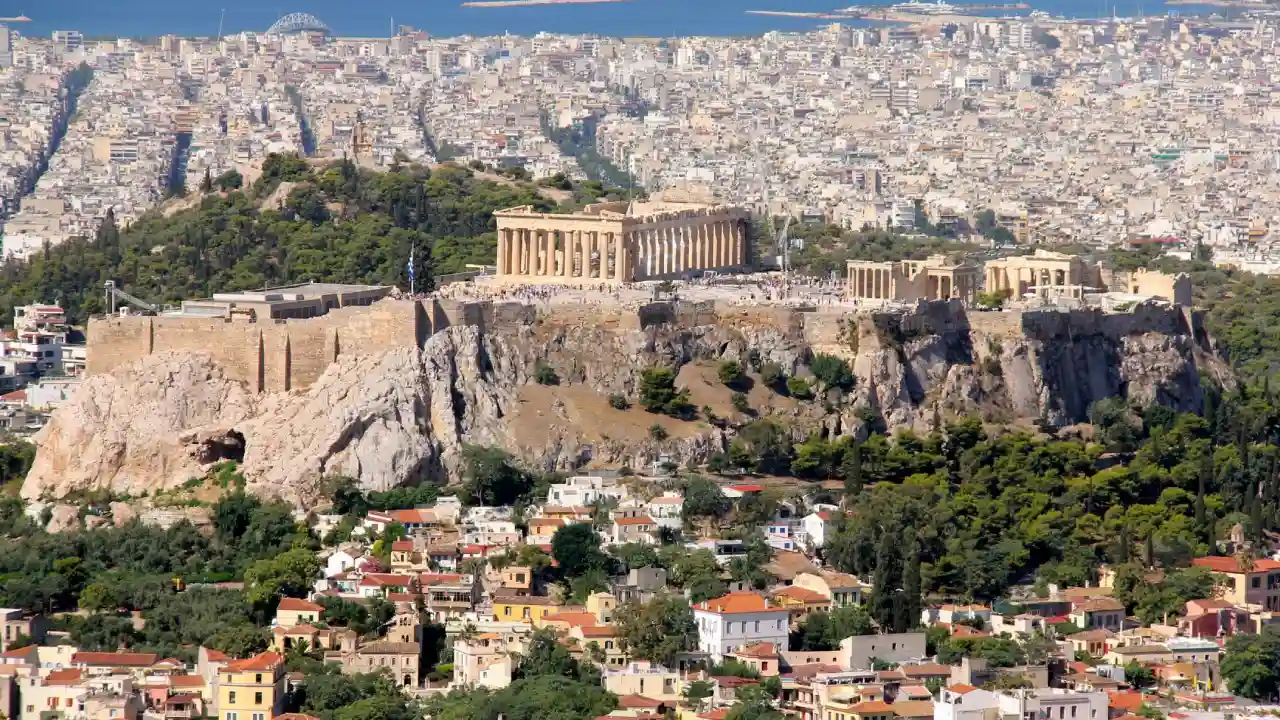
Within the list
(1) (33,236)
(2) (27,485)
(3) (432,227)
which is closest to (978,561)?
(2) (27,485)

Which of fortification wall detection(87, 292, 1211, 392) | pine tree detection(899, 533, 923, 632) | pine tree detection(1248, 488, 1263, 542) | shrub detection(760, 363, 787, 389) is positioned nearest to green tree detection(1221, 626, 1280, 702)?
pine tree detection(899, 533, 923, 632)

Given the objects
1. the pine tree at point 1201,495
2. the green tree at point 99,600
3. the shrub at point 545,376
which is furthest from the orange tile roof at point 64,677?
the pine tree at point 1201,495

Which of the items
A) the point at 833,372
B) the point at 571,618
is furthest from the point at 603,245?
the point at 571,618

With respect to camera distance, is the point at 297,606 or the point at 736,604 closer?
the point at 736,604

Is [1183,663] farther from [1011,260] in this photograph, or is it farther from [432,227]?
[432,227]

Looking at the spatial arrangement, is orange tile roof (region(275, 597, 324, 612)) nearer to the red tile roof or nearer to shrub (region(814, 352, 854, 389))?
the red tile roof

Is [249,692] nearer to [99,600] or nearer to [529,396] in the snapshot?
[99,600]

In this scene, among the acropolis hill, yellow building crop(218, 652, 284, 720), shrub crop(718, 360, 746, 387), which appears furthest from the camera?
shrub crop(718, 360, 746, 387)
